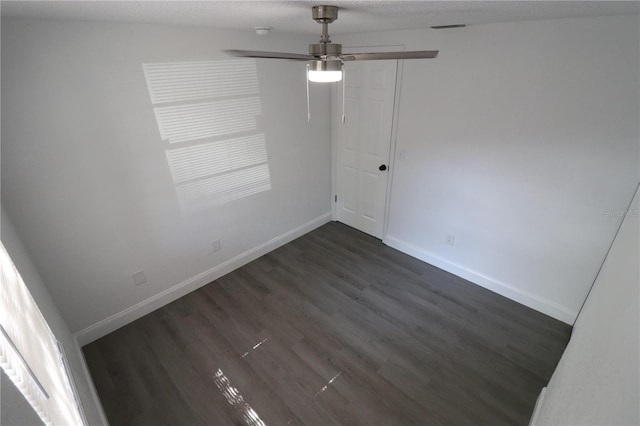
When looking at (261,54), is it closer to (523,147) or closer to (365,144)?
(523,147)

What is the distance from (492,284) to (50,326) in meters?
3.42

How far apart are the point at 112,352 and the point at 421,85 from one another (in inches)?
139

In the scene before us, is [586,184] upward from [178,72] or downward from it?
downward

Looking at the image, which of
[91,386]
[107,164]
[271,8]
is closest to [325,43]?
[271,8]

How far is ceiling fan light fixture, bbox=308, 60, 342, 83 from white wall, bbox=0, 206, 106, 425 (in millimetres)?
1609

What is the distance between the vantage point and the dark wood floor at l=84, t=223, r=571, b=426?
2020 millimetres

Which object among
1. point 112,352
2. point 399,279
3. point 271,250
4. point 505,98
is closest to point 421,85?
point 505,98

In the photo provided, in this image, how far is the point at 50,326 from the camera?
168 centimetres

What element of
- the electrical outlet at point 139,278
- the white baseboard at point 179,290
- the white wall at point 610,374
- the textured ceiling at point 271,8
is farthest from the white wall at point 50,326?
the white wall at point 610,374

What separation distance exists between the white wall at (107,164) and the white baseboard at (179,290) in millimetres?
11

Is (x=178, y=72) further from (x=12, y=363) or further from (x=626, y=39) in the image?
(x=626, y=39)

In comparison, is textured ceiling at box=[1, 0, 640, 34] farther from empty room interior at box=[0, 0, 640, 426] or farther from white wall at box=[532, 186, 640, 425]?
white wall at box=[532, 186, 640, 425]

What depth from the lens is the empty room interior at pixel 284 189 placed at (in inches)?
72.0

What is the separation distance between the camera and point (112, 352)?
245cm
